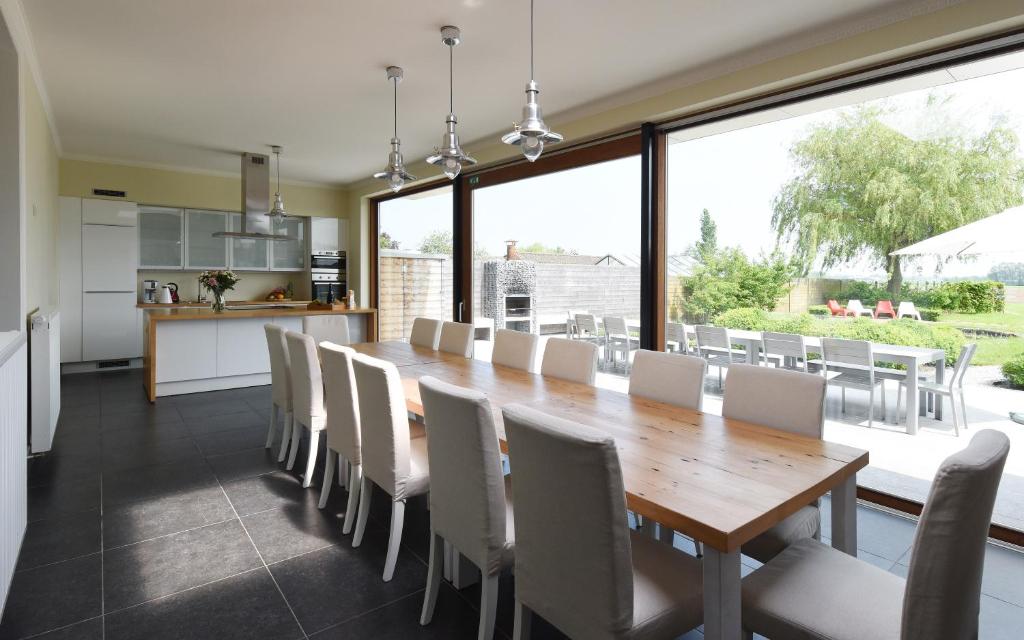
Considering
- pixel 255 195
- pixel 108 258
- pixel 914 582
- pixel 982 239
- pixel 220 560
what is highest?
pixel 255 195

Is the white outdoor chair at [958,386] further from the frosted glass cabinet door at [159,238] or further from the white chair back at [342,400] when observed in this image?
the frosted glass cabinet door at [159,238]

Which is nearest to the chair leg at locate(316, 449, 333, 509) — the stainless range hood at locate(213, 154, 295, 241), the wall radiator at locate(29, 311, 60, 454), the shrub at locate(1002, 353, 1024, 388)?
the wall radiator at locate(29, 311, 60, 454)

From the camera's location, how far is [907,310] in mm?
2994

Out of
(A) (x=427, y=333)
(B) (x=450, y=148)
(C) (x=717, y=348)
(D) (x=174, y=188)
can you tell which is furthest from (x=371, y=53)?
(D) (x=174, y=188)

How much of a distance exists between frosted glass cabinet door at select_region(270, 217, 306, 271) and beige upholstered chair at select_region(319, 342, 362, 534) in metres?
5.59

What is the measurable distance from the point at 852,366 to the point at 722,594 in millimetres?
2423

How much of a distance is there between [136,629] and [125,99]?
407cm

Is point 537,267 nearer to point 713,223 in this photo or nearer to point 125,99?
point 713,223

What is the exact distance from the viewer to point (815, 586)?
4.75ft

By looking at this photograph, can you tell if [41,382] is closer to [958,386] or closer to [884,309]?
[884,309]

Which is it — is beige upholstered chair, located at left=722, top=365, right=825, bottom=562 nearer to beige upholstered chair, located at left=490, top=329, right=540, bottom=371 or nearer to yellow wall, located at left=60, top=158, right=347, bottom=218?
beige upholstered chair, located at left=490, top=329, right=540, bottom=371

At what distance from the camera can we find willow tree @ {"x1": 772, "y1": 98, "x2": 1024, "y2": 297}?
8.86 feet

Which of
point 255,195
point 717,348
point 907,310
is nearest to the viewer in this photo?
point 907,310

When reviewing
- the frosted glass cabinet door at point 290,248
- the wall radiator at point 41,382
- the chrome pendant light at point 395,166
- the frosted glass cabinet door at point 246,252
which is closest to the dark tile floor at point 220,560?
the wall radiator at point 41,382
